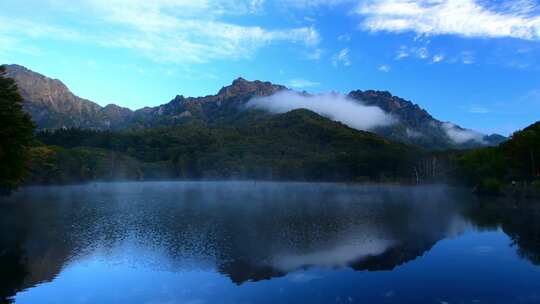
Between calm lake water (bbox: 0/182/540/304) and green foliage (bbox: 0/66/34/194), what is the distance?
5.37 m

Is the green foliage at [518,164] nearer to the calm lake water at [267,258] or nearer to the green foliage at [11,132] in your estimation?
the calm lake water at [267,258]

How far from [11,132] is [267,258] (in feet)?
115

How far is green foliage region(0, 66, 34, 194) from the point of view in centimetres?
4956

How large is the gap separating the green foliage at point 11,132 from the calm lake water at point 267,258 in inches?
211

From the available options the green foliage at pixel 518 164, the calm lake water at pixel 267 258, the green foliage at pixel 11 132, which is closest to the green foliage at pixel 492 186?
the green foliage at pixel 518 164

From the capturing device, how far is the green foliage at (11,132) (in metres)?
49.6

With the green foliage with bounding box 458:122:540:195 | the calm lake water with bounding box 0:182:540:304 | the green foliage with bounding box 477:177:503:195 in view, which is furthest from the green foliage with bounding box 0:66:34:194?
the green foliage with bounding box 477:177:503:195

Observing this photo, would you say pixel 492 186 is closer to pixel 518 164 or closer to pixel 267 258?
pixel 518 164

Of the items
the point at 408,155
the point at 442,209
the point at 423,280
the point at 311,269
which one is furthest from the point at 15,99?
the point at 408,155

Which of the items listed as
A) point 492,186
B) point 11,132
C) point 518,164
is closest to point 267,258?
point 11,132

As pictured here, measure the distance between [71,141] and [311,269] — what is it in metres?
189

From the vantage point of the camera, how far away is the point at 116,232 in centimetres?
4347

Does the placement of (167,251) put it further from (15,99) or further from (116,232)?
(15,99)

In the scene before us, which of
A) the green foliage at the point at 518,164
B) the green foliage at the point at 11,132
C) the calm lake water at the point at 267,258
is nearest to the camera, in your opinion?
the calm lake water at the point at 267,258
